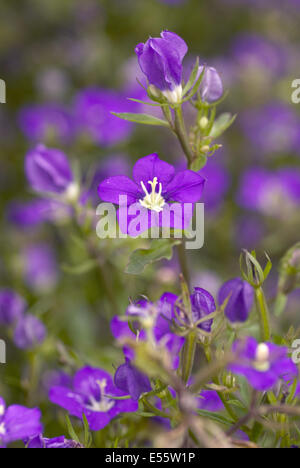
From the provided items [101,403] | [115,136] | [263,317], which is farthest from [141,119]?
[115,136]

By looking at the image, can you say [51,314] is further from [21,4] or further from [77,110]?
[21,4]

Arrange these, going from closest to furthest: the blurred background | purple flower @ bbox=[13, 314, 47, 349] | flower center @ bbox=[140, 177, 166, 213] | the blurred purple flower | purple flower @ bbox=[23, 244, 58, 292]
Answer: flower center @ bbox=[140, 177, 166, 213] → purple flower @ bbox=[13, 314, 47, 349] → the blurred background → purple flower @ bbox=[23, 244, 58, 292] → the blurred purple flower

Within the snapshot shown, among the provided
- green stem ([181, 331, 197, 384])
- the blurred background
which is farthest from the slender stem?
the blurred background

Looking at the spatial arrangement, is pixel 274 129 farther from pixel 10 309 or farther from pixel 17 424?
pixel 17 424

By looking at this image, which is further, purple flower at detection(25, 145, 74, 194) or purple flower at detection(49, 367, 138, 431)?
purple flower at detection(25, 145, 74, 194)

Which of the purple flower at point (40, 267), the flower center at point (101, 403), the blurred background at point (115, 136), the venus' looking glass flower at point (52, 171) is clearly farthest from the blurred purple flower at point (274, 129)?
the flower center at point (101, 403)

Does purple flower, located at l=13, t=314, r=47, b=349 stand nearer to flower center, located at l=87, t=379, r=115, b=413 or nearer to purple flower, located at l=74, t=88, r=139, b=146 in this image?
flower center, located at l=87, t=379, r=115, b=413

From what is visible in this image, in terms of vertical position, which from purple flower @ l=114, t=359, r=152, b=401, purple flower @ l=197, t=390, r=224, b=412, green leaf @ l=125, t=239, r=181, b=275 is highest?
green leaf @ l=125, t=239, r=181, b=275
